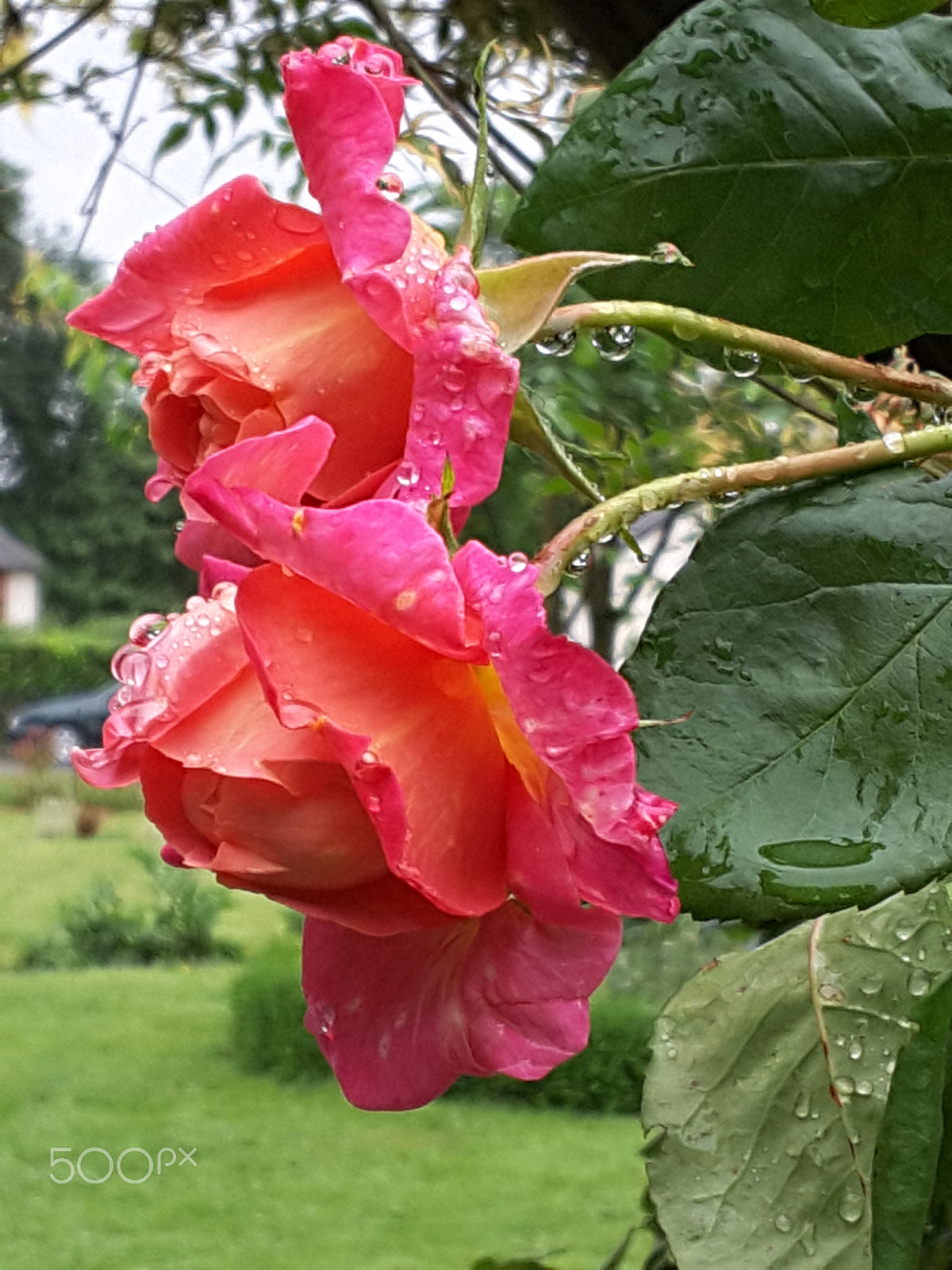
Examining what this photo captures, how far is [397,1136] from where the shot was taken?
4.31m

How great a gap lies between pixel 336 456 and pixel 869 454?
0.28 ft

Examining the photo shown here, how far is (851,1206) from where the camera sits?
0.22m

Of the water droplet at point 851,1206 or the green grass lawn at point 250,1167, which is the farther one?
the green grass lawn at point 250,1167

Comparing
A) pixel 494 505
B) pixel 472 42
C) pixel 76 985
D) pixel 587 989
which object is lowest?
pixel 76 985

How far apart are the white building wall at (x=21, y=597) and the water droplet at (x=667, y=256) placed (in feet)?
45.0

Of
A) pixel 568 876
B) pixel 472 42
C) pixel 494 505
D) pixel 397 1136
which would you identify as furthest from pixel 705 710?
pixel 397 1136

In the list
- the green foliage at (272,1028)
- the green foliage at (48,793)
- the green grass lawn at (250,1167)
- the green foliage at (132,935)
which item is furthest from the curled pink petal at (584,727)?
the green foliage at (48,793)

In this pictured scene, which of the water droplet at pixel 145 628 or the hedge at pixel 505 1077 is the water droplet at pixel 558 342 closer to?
the water droplet at pixel 145 628

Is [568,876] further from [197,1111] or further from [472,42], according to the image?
[197,1111]

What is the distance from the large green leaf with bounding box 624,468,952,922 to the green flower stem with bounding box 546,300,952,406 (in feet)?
0.07

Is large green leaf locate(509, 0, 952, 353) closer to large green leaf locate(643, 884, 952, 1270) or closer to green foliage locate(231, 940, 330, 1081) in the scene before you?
large green leaf locate(643, 884, 952, 1270)

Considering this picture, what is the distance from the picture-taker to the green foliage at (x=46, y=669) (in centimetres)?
1088

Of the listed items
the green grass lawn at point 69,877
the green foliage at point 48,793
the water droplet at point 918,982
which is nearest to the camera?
the water droplet at point 918,982

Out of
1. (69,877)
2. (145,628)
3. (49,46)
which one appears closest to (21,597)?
(69,877)
